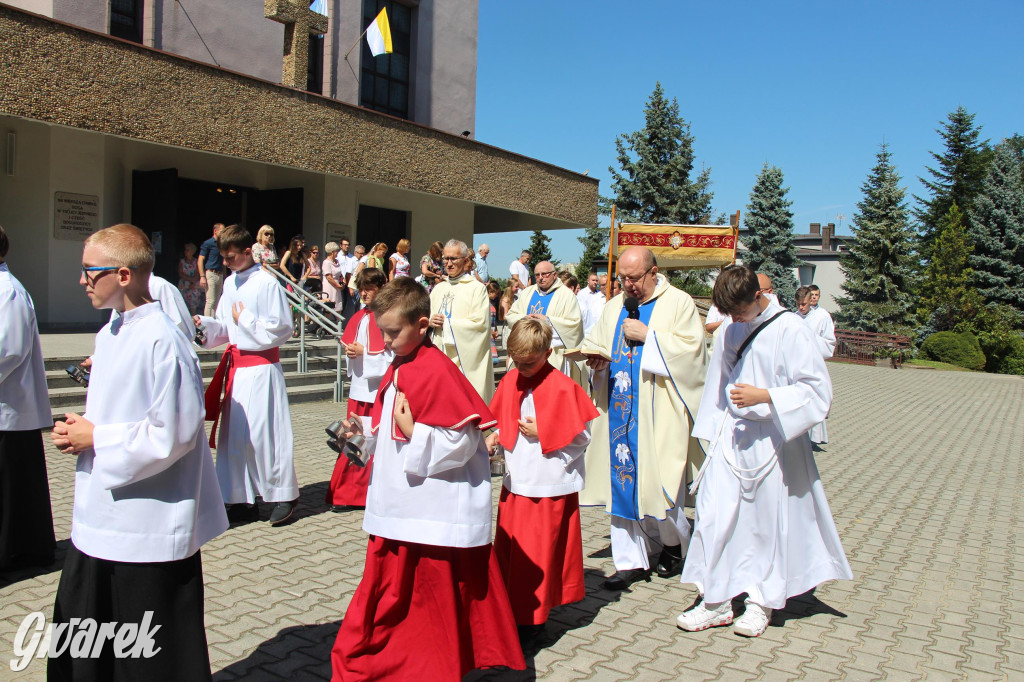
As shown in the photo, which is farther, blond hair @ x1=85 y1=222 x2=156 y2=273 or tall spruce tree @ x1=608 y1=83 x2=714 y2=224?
tall spruce tree @ x1=608 y1=83 x2=714 y2=224

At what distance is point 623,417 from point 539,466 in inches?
51.1

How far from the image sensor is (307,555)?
5.39 m

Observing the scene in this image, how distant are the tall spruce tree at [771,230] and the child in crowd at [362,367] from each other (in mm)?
34955

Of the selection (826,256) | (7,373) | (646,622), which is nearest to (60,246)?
(7,373)

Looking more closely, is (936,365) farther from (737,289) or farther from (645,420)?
(737,289)

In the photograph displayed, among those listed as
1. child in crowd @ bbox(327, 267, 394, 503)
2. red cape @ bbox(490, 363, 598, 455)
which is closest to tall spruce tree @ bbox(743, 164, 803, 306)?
child in crowd @ bbox(327, 267, 394, 503)

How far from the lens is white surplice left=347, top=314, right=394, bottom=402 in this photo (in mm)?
6328

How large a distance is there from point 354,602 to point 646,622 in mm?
1872

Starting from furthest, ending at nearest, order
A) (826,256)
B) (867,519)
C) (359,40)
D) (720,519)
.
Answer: (826,256) → (359,40) → (867,519) → (720,519)

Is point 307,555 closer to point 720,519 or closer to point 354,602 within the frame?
point 354,602

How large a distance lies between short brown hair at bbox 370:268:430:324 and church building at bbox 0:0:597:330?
1015 cm

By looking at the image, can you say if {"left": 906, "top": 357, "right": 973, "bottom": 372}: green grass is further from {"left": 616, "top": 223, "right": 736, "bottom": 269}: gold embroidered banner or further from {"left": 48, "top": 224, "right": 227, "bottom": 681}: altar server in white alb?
{"left": 48, "top": 224, "right": 227, "bottom": 681}: altar server in white alb

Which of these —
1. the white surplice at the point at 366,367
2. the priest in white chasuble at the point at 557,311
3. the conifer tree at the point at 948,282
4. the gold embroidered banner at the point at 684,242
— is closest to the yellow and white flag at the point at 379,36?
the gold embroidered banner at the point at 684,242

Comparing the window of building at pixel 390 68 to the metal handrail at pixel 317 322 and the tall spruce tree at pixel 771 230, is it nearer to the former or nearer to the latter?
the metal handrail at pixel 317 322
